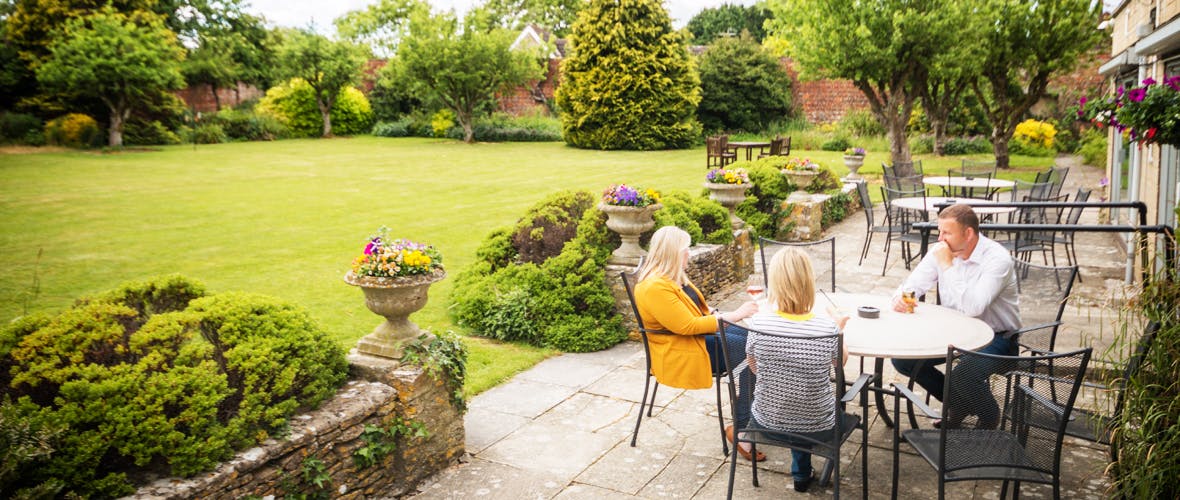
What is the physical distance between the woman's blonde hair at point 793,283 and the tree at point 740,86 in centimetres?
2734

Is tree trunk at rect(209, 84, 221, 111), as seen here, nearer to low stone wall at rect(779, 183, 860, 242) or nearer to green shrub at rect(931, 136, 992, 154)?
green shrub at rect(931, 136, 992, 154)

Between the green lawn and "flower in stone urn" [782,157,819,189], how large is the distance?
4449 mm

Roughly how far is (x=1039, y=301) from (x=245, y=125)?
31.0 metres

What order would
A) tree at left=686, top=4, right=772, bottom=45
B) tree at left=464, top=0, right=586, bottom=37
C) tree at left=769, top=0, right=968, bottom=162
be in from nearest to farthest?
tree at left=769, top=0, right=968, bottom=162, tree at left=464, top=0, right=586, bottom=37, tree at left=686, top=4, right=772, bottom=45

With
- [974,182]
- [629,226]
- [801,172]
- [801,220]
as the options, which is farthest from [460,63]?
[629,226]

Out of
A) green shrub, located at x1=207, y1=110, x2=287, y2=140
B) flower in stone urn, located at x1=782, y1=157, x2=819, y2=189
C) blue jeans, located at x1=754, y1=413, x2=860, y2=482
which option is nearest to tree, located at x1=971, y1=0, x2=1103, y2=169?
flower in stone urn, located at x1=782, y1=157, x2=819, y2=189

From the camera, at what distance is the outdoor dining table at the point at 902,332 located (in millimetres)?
3578

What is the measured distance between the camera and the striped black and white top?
3.16 m

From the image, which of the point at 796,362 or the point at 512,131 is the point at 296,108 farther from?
the point at 796,362

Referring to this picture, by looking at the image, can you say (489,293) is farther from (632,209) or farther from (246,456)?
(246,456)

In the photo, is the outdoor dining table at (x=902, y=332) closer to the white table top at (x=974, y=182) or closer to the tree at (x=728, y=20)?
the white table top at (x=974, y=182)

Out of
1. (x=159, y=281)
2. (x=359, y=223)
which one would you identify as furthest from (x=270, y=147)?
(x=159, y=281)

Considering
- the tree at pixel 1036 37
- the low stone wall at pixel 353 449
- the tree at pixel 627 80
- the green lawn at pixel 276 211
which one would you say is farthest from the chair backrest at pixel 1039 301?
the tree at pixel 627 80

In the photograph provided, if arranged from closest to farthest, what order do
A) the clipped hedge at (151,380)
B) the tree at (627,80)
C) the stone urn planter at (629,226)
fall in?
the clipped hedge at (151,380) < the stone urn planter at (629,226) < the tree at (627,80)
